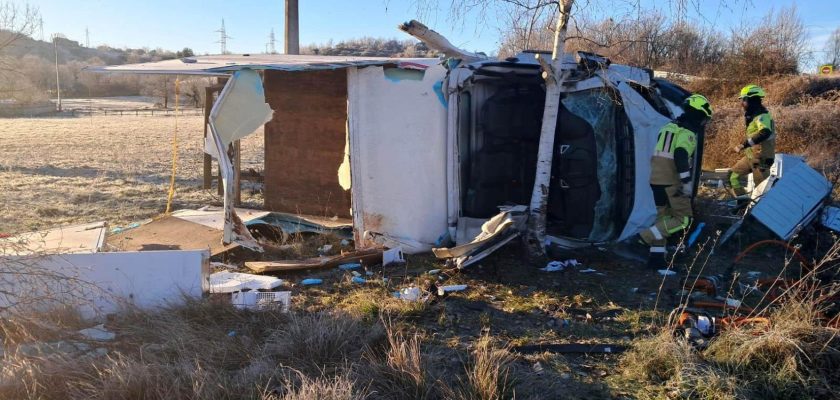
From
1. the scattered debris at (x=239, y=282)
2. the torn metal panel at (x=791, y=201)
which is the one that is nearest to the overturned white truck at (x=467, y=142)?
the scattered debris at (x=239, y=282)

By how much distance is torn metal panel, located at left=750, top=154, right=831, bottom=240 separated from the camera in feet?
20.4

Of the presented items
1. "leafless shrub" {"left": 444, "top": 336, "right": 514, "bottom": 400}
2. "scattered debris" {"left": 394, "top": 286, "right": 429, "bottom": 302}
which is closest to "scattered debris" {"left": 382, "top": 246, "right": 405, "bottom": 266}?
"scattered debris" {"left": 394, "top": 286, "right": 429, "bottom": 302}

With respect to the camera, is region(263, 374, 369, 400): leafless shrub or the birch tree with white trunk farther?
the birch tree with white trunk

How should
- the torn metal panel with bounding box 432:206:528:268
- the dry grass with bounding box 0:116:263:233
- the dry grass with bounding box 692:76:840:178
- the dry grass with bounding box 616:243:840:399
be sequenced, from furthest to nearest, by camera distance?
the dry grass with bounding box 692:76:840:178, the dry grass with bounding box 0:116:263:233, the torn metal panel with bounding box 432:206:528:268, the dry grass with bounding box 616:243:840:399

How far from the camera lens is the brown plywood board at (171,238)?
7.05 m

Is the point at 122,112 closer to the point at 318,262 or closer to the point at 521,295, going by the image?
the point at 318,262

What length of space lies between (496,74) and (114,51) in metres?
122

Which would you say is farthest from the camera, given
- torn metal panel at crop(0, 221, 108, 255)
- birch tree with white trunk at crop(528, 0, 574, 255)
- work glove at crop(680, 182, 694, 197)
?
work glove at crop(680, 182, 694, 197)

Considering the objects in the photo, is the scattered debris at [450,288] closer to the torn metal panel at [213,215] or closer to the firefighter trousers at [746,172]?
the torn metal panel at [213,215]

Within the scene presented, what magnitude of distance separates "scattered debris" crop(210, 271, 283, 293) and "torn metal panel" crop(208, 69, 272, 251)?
82 cm

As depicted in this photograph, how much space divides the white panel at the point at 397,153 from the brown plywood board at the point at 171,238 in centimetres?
160

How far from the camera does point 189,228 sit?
7.75 m

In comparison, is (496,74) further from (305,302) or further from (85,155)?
(85,155)

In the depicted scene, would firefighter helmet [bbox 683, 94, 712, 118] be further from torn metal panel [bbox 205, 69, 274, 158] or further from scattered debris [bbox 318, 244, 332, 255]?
torn metal panel [bbox 205, 69, 274, 158]
